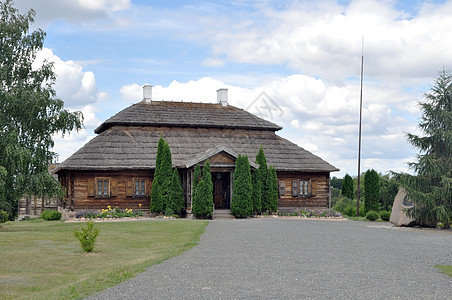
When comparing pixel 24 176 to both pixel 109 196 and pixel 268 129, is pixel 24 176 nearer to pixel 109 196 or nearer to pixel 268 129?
→ pixel 109 196

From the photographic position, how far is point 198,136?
35.6 metres

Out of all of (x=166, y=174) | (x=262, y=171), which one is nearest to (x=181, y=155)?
(x=166, y=174)

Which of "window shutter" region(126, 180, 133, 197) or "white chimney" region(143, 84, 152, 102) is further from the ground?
"white chimney" region(143, 84, 152, 102)

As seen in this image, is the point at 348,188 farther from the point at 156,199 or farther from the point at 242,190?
the point at 156,199

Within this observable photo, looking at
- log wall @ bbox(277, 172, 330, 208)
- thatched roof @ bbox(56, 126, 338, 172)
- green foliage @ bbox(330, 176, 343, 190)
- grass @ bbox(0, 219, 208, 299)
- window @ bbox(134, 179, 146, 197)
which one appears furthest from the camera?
green foliage @ bbox(330, 176, 343, 190)

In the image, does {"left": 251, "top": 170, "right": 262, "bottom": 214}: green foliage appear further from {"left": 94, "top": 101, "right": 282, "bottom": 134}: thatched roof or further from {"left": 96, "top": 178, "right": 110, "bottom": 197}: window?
{"left": 96, "top": 178, "right": 110, "bottom": 197}: window

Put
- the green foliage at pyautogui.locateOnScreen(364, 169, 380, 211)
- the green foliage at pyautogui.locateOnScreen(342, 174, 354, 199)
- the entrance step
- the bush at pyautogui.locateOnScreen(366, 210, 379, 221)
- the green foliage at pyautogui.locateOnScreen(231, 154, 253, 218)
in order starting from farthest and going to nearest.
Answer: the green foliage at pyautogui.locateOnScreen(342, 174, 354, 199) → the green foliage at pyautogui.locateOnScreen(364, 169, 380, 211) → the bush at pyautogui.locateOnScreen(366, 210, 379, 221) → the entrance step → the green foliage at pyautogui.locateOnScreen(231, 154, 253, 218)

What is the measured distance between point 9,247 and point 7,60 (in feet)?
36.1

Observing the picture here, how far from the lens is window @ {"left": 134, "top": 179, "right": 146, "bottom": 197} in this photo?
32.7m

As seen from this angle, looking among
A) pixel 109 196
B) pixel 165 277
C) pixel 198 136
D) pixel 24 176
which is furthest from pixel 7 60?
pixel 165 277

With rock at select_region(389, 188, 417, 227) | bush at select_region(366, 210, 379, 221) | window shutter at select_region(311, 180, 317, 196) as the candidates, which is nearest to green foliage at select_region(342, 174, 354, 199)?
window shutter at select_region(311, 180, 317, 196)

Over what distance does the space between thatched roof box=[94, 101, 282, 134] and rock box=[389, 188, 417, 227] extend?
43.1 ft

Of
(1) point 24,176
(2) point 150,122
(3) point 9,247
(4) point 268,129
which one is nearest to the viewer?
(3) point 9,247

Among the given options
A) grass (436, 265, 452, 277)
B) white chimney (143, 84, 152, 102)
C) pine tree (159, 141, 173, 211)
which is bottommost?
grass (436, 265, 452, 277)
